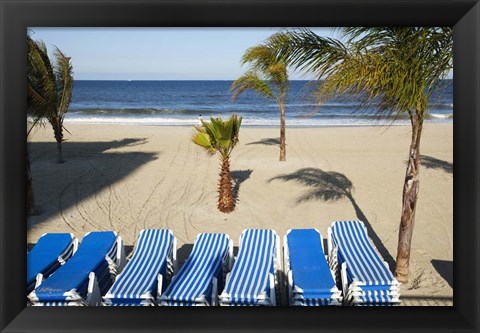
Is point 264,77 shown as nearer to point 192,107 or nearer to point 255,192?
point 255,192

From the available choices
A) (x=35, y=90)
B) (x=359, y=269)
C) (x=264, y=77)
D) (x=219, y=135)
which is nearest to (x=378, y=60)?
(x=359, y=269)

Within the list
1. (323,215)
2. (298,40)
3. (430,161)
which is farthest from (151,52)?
(298,40)

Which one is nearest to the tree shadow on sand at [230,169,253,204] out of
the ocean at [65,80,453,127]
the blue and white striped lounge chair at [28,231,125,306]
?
the blue and white striped lounge chair at [28,231,125,306]

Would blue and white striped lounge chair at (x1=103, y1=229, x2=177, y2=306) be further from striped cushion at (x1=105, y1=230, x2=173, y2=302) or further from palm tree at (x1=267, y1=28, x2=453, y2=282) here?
palm tree at (x1=267, y1=28, x2=453, y2=282)

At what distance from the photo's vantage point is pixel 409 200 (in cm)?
545

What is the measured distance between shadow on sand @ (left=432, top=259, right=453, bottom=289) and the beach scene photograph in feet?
0.10

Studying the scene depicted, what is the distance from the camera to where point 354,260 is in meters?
5.35

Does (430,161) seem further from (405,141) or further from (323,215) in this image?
(323,215)

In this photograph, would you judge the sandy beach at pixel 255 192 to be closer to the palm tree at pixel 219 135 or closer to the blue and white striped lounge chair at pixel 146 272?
the blue and white striped lounge chair at pixel 146 272

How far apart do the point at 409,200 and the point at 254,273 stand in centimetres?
202

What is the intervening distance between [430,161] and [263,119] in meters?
13.7

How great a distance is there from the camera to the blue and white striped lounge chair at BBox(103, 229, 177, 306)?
187 inches

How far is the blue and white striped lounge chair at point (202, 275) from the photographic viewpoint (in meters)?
4.64

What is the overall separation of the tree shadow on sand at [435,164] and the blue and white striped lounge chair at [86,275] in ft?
29.7
